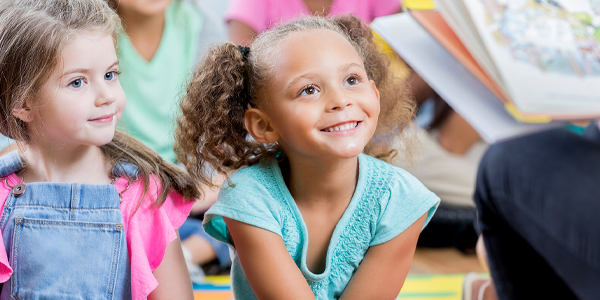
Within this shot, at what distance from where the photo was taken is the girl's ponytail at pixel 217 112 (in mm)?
941

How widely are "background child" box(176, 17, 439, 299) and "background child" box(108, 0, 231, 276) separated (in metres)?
0.50

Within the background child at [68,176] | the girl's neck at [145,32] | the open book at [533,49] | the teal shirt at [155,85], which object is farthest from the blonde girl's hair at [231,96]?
the girl's neck at [145,32]

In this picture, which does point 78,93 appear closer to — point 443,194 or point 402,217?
point 402,217

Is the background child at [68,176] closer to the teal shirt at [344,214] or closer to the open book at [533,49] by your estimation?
the teal shirt at [344,214]

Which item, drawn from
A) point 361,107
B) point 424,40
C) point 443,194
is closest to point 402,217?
point 361,107

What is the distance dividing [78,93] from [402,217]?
0.56 metres

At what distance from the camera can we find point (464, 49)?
641 millimetres

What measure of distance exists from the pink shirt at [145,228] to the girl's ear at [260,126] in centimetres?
19

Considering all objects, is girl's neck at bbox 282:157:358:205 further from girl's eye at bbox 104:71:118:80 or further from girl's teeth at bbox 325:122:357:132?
girl's eye at bbox 104:71:118:80

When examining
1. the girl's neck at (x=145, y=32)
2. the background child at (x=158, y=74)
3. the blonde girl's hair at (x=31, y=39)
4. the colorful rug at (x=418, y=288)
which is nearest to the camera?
the blonde girl's hair at (x=31, y=39)

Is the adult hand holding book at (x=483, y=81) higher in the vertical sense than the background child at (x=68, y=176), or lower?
higher

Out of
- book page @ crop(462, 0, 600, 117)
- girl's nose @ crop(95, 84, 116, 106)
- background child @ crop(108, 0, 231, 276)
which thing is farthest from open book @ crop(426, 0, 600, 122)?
background child @ crop(108, 0, 231, 276)

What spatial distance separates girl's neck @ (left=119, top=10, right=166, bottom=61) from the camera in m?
1.58

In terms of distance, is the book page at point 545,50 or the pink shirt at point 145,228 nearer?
the book page at point 545,50
